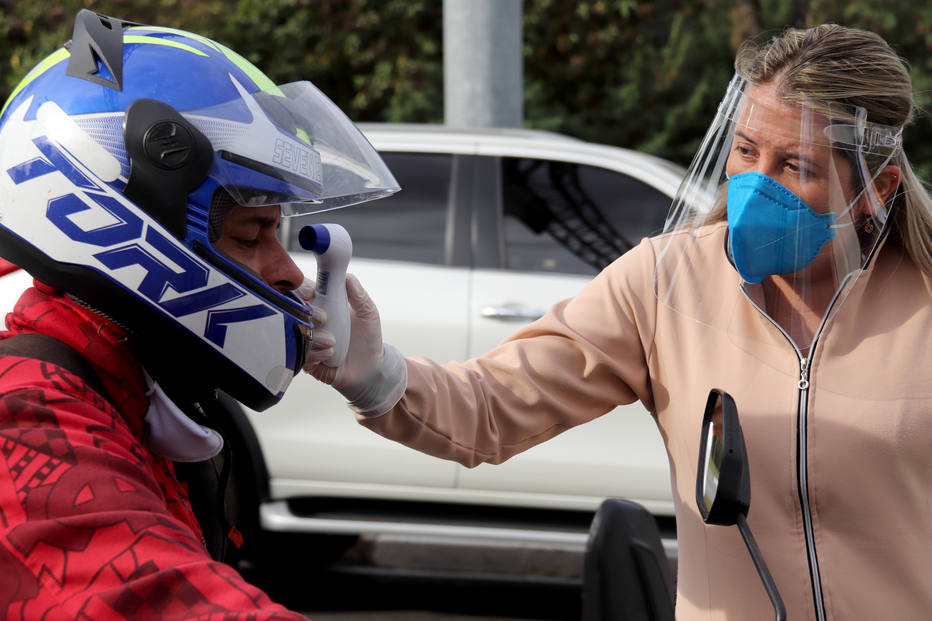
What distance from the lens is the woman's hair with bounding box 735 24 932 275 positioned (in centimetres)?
201

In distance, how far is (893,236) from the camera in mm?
2123

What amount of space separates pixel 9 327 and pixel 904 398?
1408 mm

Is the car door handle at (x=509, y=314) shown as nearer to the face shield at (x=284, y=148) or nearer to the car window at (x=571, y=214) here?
the car window at (x=571, y=214)

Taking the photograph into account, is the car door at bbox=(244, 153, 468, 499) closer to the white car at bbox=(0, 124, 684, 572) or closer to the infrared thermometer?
the white car at bbox=(0, 124, 684, 572)

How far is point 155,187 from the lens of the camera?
63.0 inches


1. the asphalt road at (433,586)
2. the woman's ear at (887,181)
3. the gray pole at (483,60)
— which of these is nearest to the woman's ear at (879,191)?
the woman's ear at (887,181)

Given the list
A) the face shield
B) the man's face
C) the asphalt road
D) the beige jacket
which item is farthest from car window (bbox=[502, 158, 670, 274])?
the man's face

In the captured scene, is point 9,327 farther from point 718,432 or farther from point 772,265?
point 772,265

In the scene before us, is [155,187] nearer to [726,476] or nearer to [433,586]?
[726,476]

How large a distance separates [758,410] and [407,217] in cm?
324

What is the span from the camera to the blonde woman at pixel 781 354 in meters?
1.96

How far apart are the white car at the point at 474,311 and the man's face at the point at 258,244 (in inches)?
118

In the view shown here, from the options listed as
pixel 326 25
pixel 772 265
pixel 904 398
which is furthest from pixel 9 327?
pixel 326 25

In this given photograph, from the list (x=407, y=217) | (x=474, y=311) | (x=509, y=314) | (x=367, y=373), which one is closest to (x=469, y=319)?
(x=474, y=311)
